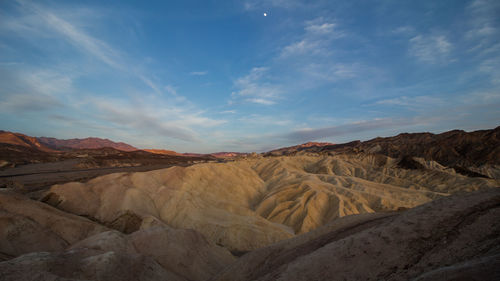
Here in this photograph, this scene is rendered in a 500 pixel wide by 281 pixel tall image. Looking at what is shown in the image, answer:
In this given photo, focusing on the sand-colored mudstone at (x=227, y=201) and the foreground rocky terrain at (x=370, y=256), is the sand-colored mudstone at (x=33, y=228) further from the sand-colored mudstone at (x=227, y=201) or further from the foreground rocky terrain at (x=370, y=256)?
the foreground rocky terrain at (x=370, y=256)

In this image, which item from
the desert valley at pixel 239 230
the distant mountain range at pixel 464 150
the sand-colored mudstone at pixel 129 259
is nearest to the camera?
the desert valley at pixel 239 230

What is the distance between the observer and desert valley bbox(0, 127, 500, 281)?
2.12m

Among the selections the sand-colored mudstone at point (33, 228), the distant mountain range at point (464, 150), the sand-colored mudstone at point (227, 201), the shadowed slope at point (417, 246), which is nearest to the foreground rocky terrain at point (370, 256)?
the shadowed slope at point (417, 246)

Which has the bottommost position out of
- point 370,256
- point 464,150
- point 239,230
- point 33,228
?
point 239,230

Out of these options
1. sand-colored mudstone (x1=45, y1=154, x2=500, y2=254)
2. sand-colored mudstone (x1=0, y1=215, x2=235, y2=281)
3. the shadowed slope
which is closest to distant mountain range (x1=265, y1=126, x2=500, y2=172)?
sand-colored mudstone (x1=45, y1=154, x2=500, y2=254)

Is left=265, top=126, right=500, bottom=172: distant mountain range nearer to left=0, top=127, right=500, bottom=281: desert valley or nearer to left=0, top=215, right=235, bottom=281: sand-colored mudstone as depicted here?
left=0, top=127, right=500, bottom=281: desert valley

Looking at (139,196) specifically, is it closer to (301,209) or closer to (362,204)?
(301,209)

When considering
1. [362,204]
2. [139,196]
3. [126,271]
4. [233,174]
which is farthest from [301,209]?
[126,271]

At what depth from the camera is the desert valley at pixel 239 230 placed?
212 centimetres

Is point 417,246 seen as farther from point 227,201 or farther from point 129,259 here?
point 227,201

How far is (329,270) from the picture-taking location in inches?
89.4

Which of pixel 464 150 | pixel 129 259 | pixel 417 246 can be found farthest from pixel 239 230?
pixel 464 150

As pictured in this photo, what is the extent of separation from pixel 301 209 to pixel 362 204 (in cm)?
294

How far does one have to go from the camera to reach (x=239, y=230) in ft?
28.8
